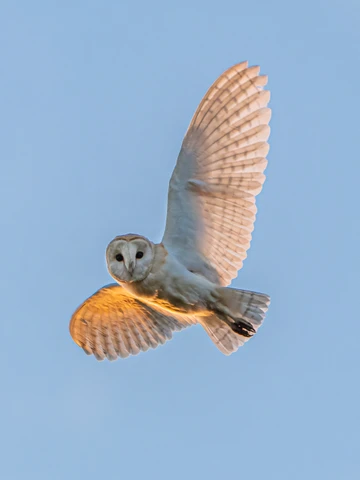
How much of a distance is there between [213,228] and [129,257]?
1.17m

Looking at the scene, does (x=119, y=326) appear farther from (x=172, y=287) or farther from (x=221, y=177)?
(x=221, y=177)

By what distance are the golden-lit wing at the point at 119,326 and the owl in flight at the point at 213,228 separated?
272mm

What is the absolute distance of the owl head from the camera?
1198 centimetres

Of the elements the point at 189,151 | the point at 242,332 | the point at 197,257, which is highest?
the point at 189,151

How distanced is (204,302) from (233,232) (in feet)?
2.91

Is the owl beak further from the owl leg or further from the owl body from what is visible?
the owl leg

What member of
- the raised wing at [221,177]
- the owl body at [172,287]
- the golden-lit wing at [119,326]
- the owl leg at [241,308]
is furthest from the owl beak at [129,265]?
the golden-lit wing at [119,326]

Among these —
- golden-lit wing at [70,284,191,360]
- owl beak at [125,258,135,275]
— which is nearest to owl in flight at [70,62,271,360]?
owl beak at [125,258,135,275]

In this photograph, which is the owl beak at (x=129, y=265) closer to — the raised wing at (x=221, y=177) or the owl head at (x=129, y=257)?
the owl head at (x=129, y=257)

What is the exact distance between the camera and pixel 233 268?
12828mm

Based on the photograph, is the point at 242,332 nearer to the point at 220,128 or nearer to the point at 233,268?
the point at 233,268

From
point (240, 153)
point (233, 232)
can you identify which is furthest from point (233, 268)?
point (240, 153)

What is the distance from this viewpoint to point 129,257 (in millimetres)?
11961

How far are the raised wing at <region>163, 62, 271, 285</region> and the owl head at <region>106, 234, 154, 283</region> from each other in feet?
1.81
